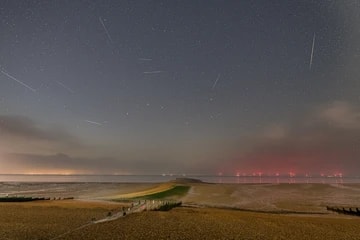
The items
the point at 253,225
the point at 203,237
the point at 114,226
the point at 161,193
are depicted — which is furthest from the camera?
the point at 161,193

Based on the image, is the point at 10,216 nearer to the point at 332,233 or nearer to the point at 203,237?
the point at 203,237

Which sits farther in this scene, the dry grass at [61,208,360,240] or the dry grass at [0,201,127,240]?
the dry grass at [61,208,360,240]

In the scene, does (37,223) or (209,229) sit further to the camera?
(37,223)

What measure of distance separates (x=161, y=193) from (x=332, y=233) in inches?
2059

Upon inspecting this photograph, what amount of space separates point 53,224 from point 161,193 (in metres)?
49.0

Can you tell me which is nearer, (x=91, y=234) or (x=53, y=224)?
(x=91, y=234)

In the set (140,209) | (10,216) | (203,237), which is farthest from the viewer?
(140,209)

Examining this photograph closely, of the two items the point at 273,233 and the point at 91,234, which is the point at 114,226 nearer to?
the point at 91,234

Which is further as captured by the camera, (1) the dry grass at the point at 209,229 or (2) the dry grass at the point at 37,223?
(1) the dry grass at the point at 209,229

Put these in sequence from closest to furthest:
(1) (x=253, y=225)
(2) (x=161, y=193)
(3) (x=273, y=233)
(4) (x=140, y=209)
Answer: (3) (x=273, y=233), (1) (x=253, y=225), (4) (x=140, y=209), (2) (x=161, y=193)

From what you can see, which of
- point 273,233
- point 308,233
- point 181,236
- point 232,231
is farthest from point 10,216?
point 308,233

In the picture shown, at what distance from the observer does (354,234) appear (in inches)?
1019

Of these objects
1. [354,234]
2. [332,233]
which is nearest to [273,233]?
[332,233]

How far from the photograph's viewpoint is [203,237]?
22797 millimetres
